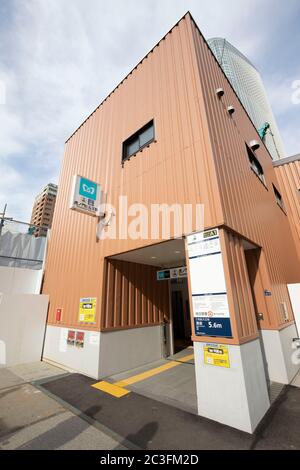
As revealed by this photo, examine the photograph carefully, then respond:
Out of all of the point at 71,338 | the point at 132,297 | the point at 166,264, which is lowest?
the point at 71,338

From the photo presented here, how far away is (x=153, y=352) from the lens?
23.5 feet

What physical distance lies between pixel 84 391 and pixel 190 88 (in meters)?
8.38

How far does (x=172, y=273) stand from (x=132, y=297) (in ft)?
5.24

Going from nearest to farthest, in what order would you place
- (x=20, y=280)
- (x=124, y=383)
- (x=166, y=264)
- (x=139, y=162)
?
1. (x=124, y=383)
2. (x=139, y=162)
3. (x=166, y=264)
4. (x=20, y=280)

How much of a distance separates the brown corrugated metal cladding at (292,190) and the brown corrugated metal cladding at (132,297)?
8243 millimetres

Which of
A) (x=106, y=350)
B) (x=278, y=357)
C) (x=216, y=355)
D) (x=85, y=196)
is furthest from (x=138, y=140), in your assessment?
(x=278, y=357)

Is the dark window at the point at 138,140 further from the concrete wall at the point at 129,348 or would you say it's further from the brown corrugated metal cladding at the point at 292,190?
the brown corrugated metal cladding at the point at 292,190

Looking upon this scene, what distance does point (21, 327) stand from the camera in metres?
7.48

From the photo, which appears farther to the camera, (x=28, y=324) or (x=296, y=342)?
(x=28, y=324)

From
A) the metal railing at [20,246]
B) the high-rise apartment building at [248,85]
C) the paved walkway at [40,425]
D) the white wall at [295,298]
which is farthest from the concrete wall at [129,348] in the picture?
the high-rise apartment building at [248,85]

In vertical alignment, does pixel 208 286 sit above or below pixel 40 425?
above

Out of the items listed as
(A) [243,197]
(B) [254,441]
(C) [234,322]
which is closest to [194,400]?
(B) [254,441]

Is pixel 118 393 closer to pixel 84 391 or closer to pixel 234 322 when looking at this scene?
pixel 84 391

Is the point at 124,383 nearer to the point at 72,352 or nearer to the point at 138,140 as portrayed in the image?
the point at 72,352
